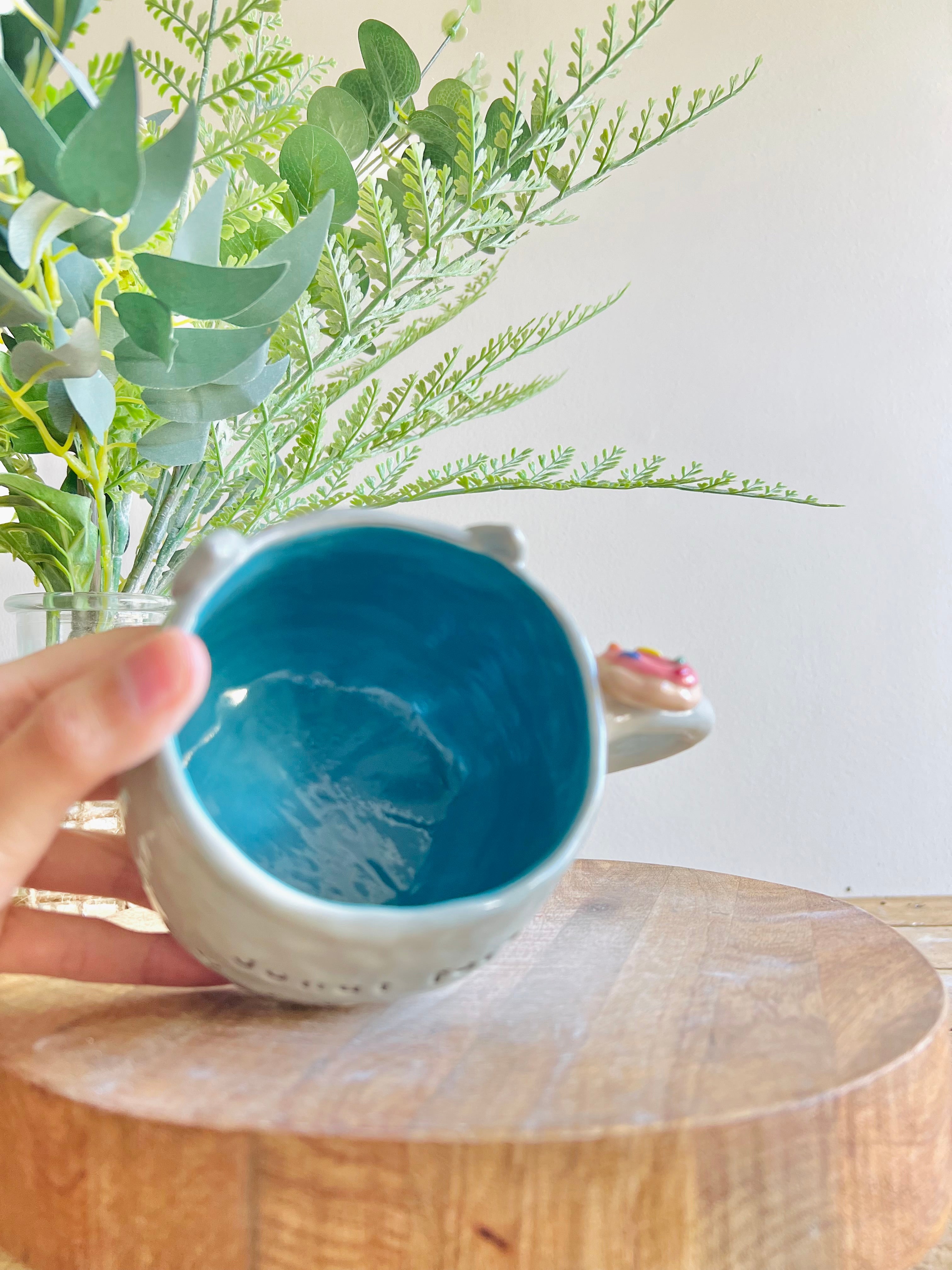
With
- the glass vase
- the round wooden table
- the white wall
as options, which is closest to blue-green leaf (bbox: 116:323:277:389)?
the glass vase

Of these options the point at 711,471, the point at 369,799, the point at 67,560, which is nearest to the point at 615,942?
the point at 369,799

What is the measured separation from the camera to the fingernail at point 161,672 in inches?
9.1

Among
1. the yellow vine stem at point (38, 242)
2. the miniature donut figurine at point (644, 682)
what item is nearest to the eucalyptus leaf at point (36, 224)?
the yellow vine stem at point (38, 242)

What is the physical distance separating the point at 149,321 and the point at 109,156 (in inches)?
2.3

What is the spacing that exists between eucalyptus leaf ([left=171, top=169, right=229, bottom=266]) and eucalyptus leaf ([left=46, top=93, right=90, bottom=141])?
0.05 m

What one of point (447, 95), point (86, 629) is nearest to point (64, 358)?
point (86, 629)

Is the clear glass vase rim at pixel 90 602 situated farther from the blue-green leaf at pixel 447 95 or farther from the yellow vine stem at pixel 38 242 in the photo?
the blue-green leaf at pixel 447 95

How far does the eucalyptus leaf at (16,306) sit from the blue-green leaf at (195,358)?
0.03 m

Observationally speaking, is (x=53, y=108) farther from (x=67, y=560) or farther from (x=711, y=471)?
(x=711, y=471)

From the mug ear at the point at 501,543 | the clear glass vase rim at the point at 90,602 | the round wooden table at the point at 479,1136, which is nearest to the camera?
the round wooden table at the point at 479,1136

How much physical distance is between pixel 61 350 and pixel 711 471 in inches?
38.7

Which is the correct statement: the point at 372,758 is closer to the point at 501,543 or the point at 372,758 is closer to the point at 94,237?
the point at 501,543

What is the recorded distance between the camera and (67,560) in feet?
1.44

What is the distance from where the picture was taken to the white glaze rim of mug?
25 cm
